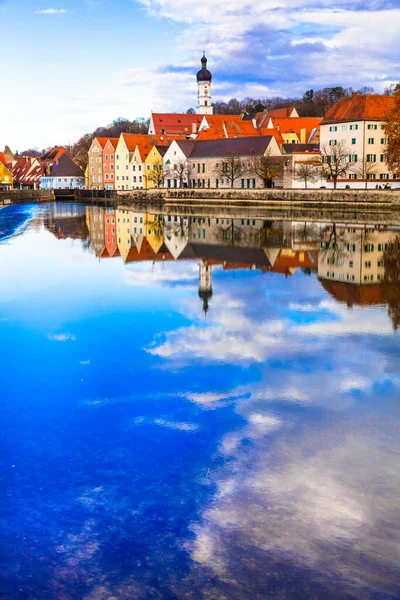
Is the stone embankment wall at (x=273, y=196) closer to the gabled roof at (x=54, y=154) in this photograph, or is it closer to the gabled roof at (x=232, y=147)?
the gabled roof at (x=232, y=147)

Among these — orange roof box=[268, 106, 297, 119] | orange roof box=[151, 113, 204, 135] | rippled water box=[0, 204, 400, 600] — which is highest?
orange roof box=[268, 106, 297, 119]

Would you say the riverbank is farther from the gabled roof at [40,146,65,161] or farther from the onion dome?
the onion dome

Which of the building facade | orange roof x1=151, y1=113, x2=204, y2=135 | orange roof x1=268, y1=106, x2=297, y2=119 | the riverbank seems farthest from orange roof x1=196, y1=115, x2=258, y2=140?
orange roof x1=151, y1=113, x2=204, y2=135

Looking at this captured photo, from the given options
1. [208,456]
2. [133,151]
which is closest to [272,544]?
[208,456]

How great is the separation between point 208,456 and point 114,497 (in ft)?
3.70

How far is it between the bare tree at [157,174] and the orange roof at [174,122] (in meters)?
30.4

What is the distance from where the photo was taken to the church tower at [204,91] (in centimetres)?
11862

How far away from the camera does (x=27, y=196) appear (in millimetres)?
87250

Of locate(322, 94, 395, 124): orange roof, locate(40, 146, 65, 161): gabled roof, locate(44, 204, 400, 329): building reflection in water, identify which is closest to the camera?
locate(44, 204, 400, 329): building reflection in water

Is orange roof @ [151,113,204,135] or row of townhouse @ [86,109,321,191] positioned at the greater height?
orange roof @ [151,113,204,135]

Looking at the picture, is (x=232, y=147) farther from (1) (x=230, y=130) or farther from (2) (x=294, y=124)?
(2) (x=294, y=124)

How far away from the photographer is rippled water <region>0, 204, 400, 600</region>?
15.8ft

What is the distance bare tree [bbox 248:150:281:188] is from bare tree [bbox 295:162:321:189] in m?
2.71

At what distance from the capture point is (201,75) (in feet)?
390
